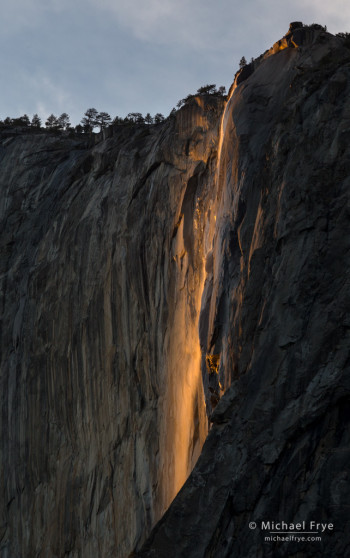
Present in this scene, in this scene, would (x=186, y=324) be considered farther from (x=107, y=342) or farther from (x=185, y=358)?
(x=107, y=342)

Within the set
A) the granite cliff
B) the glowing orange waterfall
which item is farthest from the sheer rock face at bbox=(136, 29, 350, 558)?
the glowing orange waterfall

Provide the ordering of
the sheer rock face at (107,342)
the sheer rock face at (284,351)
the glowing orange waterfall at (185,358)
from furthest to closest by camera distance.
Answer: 1. the sheer rock face at (107,342)
2. the glowing orange waterfall at (185,358)
3. the sheer rock face at (284,351)

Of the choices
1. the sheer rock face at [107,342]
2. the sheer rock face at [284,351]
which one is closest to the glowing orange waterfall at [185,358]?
the sheer rock face at [107,342]

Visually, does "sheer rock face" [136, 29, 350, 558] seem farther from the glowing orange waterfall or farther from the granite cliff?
the glowing orange waterfall

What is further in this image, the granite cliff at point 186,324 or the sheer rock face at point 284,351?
the granite cliff at point 186,324

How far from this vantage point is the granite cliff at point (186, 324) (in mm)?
14531

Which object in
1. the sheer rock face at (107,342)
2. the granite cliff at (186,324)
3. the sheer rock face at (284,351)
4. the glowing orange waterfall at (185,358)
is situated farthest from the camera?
the sheer rock face at (107,342)

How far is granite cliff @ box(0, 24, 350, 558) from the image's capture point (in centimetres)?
1453

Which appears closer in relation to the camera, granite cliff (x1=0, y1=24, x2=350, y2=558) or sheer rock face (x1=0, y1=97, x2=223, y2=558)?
granite cliff (x1=0, y1=24, x2=350, y2=558)

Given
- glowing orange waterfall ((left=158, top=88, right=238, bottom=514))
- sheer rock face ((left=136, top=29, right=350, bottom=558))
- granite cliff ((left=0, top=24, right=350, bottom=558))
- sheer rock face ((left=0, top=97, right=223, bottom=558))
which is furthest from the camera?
sheer rock face ((left=0, top=97, right=223, bottom=558))

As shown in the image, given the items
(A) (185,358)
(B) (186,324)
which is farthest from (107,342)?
(A) (185,358)

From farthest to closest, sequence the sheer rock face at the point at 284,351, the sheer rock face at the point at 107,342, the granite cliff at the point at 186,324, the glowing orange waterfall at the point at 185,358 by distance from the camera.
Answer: the sheer rock face at the point at 107,342 < the glowing orange waterfall at the point at 185,358 < the granite cliff at the point at 186,324 < the sheer rock face at the point at 284,351

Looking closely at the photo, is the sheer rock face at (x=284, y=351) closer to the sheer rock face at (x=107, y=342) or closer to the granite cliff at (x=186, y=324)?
the granite cliff at (x=186, y=324)

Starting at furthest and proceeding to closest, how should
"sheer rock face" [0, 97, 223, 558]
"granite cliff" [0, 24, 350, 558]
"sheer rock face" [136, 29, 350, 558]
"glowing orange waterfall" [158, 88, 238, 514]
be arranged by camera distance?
"sheer rock face" [0, 97, 223, 558]
"glowing orange waterfall" [158, 88, 238, 514]
"granite cliff" [0, 24, 350, 558]
"sheer rock face" [136, 29, 350, 558]
